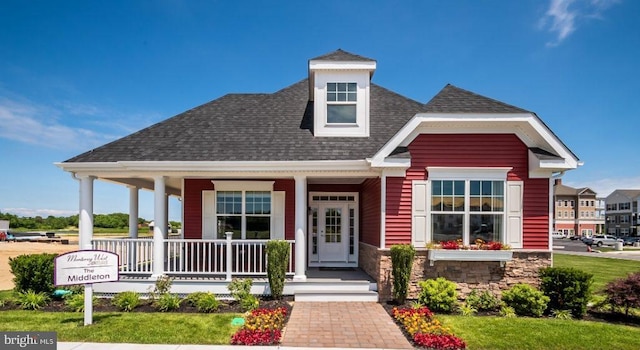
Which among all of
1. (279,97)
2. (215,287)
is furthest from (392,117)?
(215,287)

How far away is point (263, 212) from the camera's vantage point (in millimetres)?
11562

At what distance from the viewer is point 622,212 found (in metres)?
77.4

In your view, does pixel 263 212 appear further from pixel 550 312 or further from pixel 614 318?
pixel 614 318

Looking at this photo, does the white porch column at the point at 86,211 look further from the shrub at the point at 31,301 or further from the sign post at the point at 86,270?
the sign post at the point at 86,270

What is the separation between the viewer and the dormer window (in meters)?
11.2

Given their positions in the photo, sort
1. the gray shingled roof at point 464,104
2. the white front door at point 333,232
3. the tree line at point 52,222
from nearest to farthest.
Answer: the gray shingled roof at point 464,104 → the white front door at point 333,232 → the tree line at point 52,222

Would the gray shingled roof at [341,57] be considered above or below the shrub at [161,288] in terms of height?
above

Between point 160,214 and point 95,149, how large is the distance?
2970 millimetres

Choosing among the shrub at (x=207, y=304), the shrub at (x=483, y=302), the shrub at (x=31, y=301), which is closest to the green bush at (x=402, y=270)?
the shrub at (x=483, y=302)

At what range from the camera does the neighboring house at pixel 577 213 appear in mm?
77500

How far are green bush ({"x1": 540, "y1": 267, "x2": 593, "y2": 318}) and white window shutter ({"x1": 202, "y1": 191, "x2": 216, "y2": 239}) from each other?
944cm

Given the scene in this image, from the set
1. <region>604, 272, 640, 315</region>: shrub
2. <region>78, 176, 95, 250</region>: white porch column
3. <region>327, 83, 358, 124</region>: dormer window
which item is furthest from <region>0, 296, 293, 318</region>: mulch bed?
<region>604, 272, 640, 315</region>: shrub

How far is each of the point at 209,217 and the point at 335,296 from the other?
194 inches

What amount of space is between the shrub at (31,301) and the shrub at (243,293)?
4350 mm
